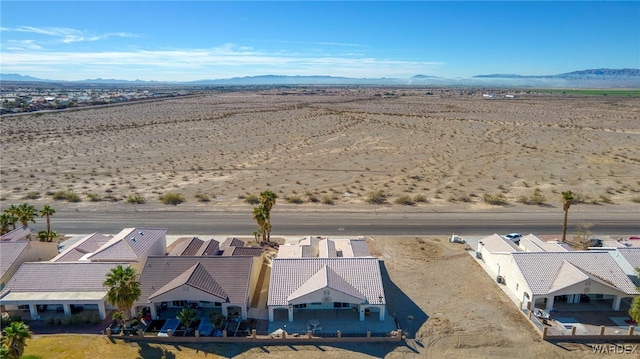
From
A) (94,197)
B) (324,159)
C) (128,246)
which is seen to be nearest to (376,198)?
(324,159)

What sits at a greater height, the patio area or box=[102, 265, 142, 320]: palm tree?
box=[102, 265, 142, 320]: palm tree

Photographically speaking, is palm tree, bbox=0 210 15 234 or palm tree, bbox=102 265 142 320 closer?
palm tree, bbox=102 265 142 320

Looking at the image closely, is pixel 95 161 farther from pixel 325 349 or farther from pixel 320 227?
pixel 325 349

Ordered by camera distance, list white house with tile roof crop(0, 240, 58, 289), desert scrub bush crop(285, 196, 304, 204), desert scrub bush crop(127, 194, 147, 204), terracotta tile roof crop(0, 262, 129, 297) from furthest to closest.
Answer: desert scrub bush crop(285, 196, 304, 204) < desert scrub bush crop(127, 194, 147, 204) < white house with tile roof crop(0, 240, 58, 289) < terracotta tile roof crop(0, 262, 129, 297)

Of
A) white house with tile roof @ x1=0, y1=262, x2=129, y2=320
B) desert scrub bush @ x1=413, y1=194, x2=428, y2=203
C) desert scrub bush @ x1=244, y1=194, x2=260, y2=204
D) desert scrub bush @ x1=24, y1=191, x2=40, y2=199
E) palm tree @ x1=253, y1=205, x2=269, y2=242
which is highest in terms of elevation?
palm tree @ x1=253, y1=205, x2=269, y2=242

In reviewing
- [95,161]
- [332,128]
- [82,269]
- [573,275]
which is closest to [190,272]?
[82,269]

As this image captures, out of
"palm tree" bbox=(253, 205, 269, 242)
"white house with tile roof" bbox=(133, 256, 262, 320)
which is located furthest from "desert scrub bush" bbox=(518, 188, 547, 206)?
"white house with tile roof" bbox=(133, 256, 262, 320)

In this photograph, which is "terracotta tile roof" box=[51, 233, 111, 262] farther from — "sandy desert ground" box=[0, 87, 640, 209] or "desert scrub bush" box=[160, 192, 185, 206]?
"sandy desert ground" box=[0, 87, 640, 209]

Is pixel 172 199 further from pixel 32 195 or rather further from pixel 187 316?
pixel 187 316
